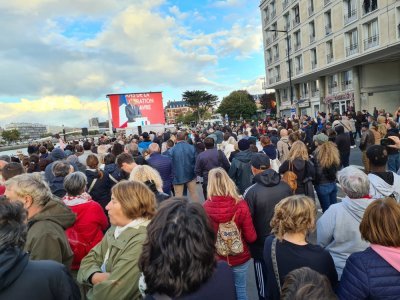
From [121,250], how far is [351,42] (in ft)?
101

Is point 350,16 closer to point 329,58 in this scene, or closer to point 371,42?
point 371,42

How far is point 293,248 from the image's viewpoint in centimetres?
246

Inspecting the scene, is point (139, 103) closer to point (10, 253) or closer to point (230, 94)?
point (10, 253)

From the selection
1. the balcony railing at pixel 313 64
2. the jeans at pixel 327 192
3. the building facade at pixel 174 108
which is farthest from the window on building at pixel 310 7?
the building facade at pixel 174 108

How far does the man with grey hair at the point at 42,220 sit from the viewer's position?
2.51 m

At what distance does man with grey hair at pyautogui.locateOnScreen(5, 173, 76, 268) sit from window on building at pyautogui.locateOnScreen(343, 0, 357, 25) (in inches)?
1189

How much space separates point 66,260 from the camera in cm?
266

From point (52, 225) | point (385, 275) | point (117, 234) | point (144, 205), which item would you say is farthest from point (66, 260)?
point (385, 275)

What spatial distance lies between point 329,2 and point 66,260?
33406 millimetres

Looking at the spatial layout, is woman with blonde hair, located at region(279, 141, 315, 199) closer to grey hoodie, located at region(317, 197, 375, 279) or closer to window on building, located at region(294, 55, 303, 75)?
grey hoodie, located at region(317, 197, 375, 279)

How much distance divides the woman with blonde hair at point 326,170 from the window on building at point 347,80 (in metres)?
28.3

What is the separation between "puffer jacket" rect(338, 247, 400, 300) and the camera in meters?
1.93

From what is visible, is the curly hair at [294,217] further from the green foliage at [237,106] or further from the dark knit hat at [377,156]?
the green foliage at [237,106]

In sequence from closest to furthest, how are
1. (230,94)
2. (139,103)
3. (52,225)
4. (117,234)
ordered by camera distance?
1. (117,234)
2. (52,225)
3. (139,103)
4. (230,94)
